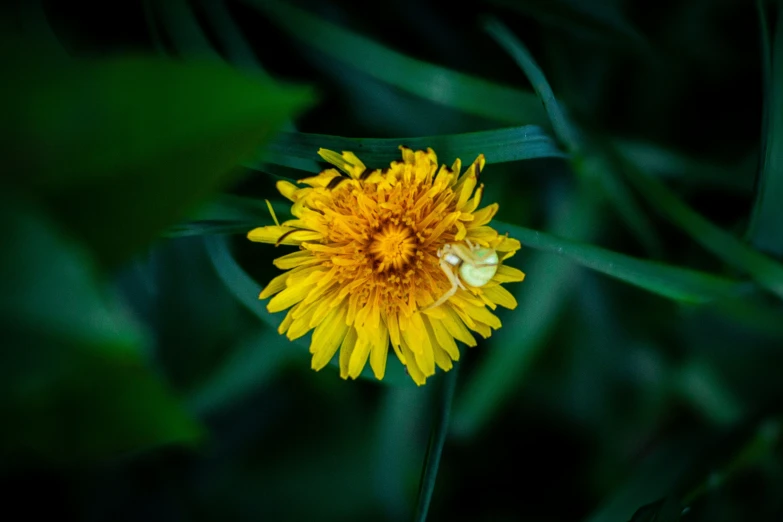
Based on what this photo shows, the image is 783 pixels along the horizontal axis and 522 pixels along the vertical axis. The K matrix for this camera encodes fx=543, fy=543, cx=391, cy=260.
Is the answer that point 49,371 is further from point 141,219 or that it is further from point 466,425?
point 466,425

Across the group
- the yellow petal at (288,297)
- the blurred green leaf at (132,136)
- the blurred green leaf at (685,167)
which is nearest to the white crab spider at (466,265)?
the yellow petal at (288,297)

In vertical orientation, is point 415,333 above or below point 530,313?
above

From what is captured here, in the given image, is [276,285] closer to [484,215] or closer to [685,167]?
[484,215]

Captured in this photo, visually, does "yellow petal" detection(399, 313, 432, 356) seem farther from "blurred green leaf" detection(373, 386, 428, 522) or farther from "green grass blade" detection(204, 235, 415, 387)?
"blurred green leaf" detection(373, 386, 428, 522)

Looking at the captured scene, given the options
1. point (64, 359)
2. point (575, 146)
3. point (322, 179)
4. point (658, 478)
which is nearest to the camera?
point (64, 359)

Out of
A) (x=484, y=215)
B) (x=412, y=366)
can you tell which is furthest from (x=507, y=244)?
(x=412, y=366)

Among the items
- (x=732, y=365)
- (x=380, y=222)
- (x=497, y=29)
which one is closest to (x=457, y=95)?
(x=497, y=29)
